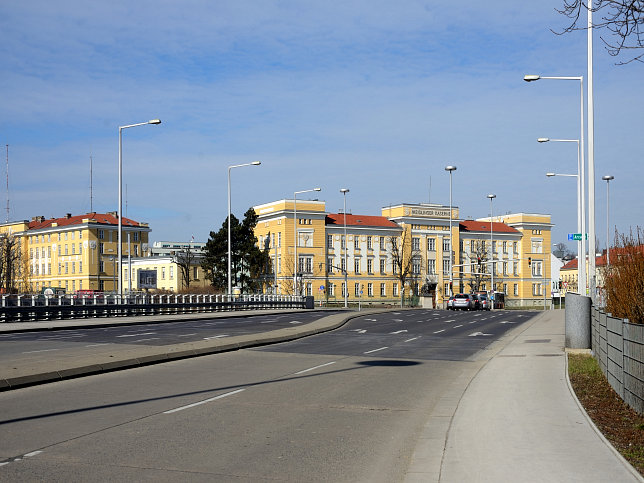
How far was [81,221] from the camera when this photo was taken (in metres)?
130

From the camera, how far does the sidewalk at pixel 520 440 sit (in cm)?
759

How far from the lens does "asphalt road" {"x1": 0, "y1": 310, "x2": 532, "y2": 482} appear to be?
8.06 m

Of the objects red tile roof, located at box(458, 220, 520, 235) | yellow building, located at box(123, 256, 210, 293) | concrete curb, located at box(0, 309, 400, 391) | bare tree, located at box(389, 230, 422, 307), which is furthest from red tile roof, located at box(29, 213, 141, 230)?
concrete curb, located at box(0, 309, 400, 391)

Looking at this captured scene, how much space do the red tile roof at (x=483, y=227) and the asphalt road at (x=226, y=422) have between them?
111423 mm

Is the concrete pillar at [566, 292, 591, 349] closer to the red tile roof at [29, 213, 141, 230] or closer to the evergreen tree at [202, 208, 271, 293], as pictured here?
the evergreen tree at [202, 208, 271, 293]

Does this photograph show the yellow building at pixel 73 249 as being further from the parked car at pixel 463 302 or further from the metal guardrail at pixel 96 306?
the metal guardrail at pixel 96 306

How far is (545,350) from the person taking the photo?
22.8 m

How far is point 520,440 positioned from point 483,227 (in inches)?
4922

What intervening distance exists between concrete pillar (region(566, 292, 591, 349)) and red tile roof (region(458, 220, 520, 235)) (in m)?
106

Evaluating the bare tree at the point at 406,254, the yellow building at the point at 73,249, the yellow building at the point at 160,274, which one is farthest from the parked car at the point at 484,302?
the yellow building at the point at 73,249

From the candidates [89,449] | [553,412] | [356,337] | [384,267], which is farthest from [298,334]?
[384,267]

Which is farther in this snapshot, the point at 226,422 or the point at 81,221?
the point at 81,221

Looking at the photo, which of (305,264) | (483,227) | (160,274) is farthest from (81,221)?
(483,227)

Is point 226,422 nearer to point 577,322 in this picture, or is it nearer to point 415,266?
point 577,322
